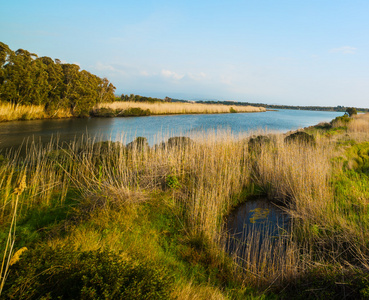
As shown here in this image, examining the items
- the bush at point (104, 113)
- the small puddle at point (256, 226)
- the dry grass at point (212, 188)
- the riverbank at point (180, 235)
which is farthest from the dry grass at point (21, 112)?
the small puddle at point (256, 226)

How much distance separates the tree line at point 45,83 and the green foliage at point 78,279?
19.6m

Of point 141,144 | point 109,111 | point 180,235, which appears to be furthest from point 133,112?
point 180,235

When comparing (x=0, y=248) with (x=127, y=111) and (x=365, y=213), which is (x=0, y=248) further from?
(x=127, y=111)

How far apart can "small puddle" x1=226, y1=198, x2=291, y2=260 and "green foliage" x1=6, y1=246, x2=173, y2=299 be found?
7.63 ft

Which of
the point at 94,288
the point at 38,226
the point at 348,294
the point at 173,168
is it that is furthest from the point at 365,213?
the point at 38,226

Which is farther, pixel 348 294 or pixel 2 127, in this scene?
pixel 2 127

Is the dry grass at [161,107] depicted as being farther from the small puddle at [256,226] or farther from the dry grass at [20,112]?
the small puddle at [256,226]

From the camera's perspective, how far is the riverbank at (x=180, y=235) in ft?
6.10

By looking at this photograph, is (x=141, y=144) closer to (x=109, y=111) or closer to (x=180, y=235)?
(x=180, y=235)

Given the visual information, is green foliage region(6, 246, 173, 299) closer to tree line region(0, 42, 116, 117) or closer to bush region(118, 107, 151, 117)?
tree line region(0, 42, 116, 117)

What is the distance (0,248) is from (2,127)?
1608 cm

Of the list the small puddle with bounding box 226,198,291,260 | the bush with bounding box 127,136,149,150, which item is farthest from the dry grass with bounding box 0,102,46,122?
the small puddle with bounding box 226,198,291,260

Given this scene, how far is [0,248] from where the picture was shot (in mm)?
2918

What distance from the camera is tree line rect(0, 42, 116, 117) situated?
55.3 ft
